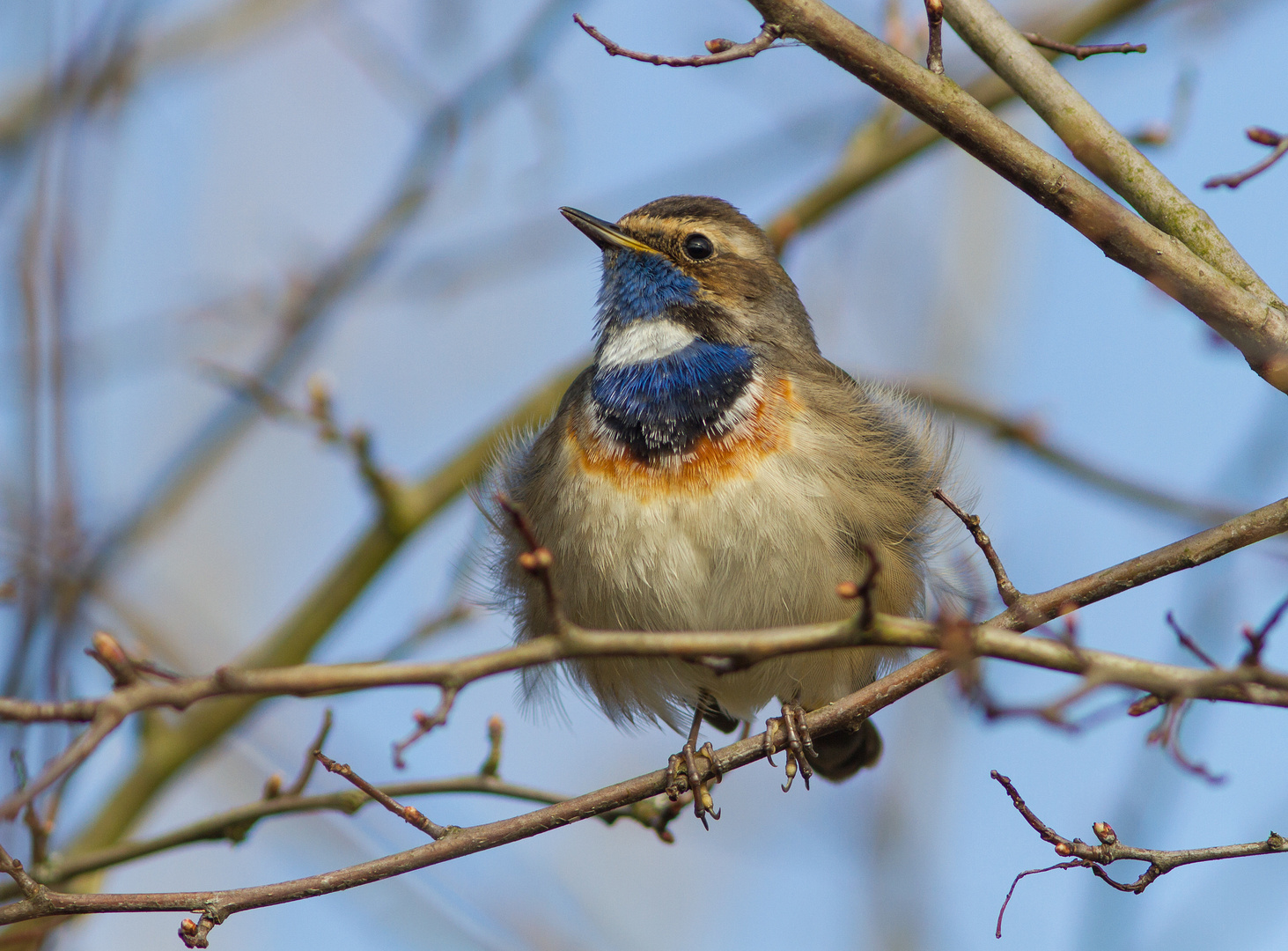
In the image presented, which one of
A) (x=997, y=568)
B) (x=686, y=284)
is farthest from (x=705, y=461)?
(x=997, y=568)

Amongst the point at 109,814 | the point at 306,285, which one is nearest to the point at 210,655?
A: the point at 109,814

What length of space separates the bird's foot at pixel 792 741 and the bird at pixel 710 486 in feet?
0.06

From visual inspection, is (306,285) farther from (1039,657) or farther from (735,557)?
(1039,657)

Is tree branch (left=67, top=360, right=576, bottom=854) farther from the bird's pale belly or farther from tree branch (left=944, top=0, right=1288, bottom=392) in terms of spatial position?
tree branch (left=944, top=0, right=1288, bottom=392)

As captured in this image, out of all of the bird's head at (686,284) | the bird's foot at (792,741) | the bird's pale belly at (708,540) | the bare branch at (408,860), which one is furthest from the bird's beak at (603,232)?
the bare branch at (408,860)

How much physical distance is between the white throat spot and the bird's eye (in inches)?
16.2

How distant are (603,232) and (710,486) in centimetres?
149

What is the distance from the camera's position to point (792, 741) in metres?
4.88

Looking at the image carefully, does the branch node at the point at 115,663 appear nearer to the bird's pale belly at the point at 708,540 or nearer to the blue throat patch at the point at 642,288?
the bird's pale belly at the point at 708,540

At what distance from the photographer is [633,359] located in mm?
5730

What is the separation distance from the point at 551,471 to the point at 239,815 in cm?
192

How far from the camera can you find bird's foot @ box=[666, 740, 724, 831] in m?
4.70

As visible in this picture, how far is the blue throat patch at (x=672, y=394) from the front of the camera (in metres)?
5.40

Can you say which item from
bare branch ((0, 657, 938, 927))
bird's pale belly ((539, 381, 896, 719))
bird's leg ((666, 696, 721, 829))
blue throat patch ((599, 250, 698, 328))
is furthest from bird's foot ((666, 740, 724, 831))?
blue throat patch ((599, 250, 698, 328))
